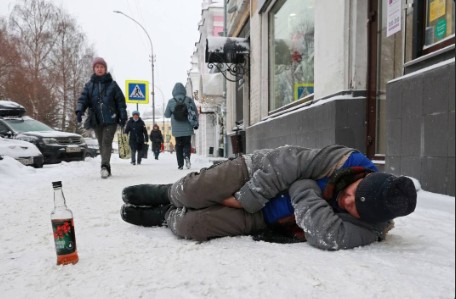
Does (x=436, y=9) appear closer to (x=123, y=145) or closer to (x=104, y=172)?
(x=104, y=172)

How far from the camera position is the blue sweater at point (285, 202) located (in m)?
1.91

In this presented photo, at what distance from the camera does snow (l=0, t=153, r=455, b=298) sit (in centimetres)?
136

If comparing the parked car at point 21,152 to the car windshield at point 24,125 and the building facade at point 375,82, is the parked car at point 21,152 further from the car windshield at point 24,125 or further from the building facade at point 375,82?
the building facade at point 375,82

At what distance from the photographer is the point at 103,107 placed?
5.49 m

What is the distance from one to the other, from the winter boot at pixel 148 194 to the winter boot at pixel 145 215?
58 mm

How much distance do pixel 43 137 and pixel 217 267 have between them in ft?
29.1

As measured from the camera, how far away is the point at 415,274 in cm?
149

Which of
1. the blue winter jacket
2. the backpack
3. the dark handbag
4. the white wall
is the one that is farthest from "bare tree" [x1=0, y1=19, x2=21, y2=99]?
the white wall

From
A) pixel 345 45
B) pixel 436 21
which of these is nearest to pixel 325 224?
pixel 436 21

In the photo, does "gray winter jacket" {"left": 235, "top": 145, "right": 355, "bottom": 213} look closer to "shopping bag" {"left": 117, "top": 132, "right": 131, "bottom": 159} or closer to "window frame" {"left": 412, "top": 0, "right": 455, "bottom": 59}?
"window frame" {"left": 412, "top": 0, "right": 455, "bottom": 59}

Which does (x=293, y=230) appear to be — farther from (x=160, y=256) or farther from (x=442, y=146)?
(x=442, y=146)

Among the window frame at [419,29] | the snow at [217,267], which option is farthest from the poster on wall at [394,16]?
the snow at [217,267]

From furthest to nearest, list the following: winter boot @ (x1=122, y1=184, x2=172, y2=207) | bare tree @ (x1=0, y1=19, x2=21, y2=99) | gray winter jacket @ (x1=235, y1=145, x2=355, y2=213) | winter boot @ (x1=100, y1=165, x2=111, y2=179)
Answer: bare tree @ (x1=0, y1=19, x2=21, y2=99) → winter boot @ (x1=100, y1=165, x2=111, y2=179) → winter boot @ (x1=122, y1=184, x2=172, y2=207) → gray winter jacket @ (x1=235, y1=145, x2=355, y2=213)

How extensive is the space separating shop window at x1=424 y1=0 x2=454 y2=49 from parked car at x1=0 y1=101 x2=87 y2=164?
8676 mm
